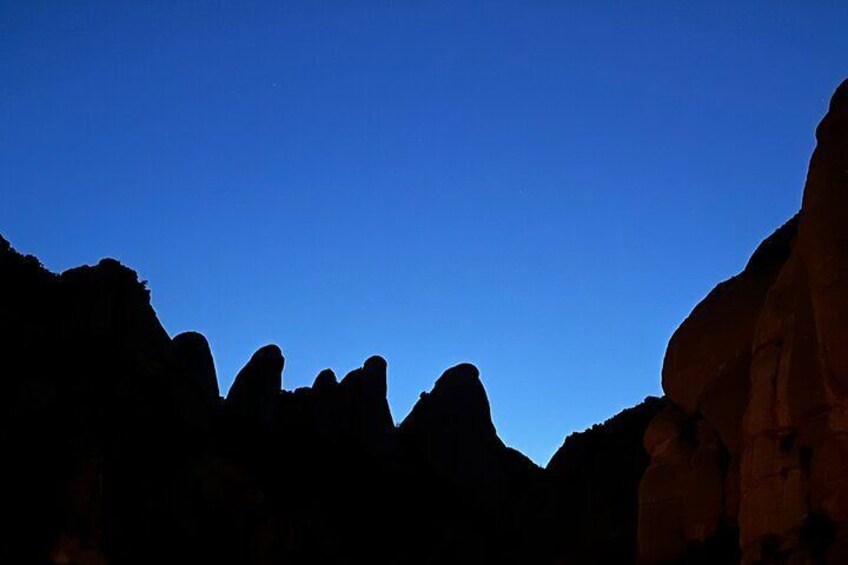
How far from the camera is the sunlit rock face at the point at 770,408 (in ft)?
47.1

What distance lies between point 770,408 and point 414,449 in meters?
54.0

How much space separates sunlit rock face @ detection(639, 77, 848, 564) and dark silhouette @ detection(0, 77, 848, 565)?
0.04 meters

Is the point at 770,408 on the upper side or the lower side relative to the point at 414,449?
lower

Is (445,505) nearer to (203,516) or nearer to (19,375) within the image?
(203,516)

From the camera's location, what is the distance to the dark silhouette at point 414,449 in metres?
15.4

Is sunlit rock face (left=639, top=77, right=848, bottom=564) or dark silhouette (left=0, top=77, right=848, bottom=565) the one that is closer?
sunlit rock face (left=639, top=77, right=848, bottom=564)

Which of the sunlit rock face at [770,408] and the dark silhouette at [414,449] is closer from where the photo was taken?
the sunlit rock face at [770,408]

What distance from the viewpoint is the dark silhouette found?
15.4 metres

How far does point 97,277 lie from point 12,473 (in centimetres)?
2223

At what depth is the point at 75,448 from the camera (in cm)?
3878

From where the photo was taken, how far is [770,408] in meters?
16.5

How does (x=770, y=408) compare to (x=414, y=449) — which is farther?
(x=414, y=449)

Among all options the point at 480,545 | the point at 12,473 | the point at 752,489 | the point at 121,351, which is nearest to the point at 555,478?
the point at 480,545

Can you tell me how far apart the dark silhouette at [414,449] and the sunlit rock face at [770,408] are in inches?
1.6
